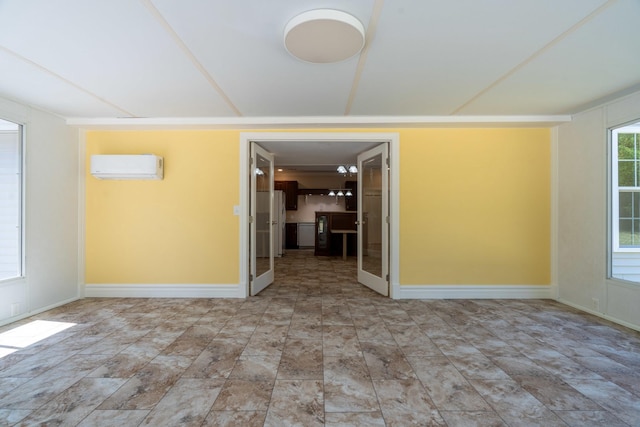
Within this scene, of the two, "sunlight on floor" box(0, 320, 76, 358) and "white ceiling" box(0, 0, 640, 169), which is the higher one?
"white ceiling" box(0, 0, 640, 169)

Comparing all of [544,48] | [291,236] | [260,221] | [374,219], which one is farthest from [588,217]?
[291,236]

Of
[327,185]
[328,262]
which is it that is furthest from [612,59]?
[327,185]

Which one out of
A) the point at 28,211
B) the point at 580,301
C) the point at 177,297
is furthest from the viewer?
the point at 177,297

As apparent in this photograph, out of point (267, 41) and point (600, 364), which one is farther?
point (600, 364)

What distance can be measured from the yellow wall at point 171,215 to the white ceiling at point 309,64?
61 centimetres

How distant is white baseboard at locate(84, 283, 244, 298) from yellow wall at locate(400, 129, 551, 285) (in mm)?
2416

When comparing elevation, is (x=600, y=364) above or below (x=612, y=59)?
below

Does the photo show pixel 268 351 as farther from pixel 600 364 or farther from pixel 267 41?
pixel 600 364

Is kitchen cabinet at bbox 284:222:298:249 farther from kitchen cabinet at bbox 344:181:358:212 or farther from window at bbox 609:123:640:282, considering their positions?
window at bbox 609:123:640:282

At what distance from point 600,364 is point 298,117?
3618 millimetres

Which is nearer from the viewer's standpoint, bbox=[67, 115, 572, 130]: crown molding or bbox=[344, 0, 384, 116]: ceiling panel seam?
bbox=[344, 0, 384, 116]: ceiling panel seam

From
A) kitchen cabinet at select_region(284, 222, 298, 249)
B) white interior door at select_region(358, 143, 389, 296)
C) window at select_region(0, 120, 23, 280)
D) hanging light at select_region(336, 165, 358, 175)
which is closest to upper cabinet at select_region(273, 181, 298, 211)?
kitchen cabinet at select_region(284, 222, 298, 249)

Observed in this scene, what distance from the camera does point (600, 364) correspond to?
6.93ft

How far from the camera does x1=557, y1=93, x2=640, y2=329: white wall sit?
292cm
